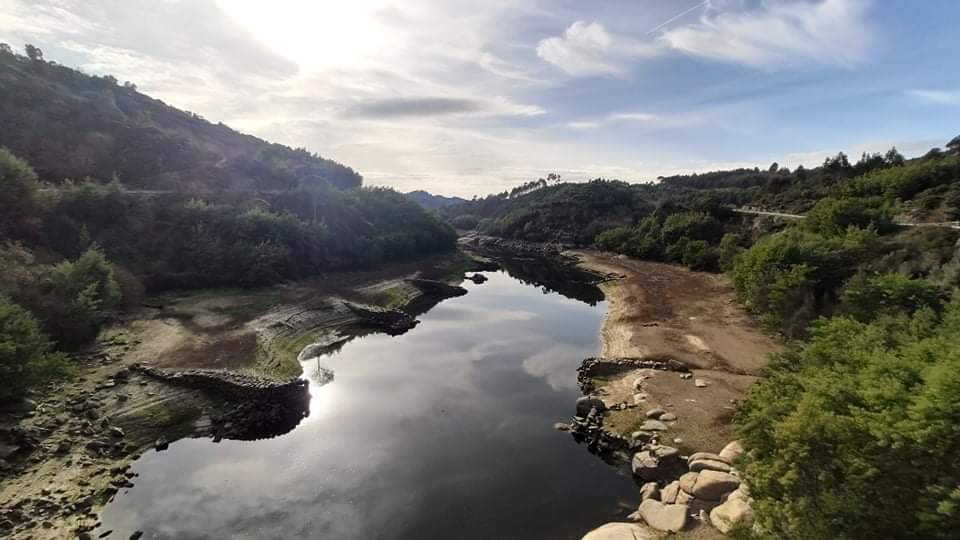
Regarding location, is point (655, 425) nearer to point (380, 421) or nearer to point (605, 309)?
point (380, 421)

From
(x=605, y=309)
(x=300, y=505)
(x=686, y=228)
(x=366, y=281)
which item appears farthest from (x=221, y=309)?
(x=686, y=228)

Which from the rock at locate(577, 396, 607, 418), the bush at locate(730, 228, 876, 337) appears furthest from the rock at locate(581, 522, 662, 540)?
the bush at locate(730, 228, 876, 337)

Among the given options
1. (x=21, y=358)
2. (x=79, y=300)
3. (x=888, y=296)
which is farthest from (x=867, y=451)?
(x=79, y=300)

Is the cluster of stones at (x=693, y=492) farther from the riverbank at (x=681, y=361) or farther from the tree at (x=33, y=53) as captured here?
the tree at (x=33, y=53)

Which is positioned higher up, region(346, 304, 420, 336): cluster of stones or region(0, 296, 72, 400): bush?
region(0, 296, 72, 400): bush

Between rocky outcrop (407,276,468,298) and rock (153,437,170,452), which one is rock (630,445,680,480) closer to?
rock (153,437,170,452)

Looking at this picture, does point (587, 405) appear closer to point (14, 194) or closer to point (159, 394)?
point (159, 394)
